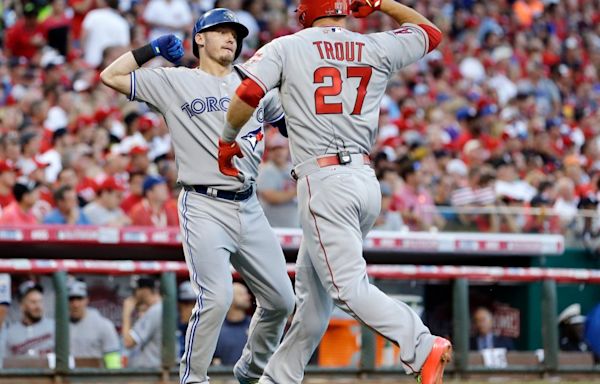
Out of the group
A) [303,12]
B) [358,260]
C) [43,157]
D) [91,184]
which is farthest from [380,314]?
[43,157]

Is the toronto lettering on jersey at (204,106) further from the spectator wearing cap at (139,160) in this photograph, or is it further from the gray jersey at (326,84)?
the spectator wearing cap at (139,160)

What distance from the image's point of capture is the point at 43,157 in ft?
35.3

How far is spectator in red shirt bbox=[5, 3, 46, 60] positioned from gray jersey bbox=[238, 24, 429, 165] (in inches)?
338

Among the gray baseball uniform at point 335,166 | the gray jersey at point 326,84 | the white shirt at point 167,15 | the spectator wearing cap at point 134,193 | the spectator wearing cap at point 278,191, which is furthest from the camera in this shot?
the white shirt at point 167,15

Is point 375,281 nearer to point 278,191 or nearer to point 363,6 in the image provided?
point 278,191

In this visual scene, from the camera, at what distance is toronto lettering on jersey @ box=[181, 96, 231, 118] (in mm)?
5980

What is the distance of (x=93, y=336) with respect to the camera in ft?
26.8

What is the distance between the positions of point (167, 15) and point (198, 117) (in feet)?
29.8

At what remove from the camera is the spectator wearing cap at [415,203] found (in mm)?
10359

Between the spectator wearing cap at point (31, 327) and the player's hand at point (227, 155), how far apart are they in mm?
2954

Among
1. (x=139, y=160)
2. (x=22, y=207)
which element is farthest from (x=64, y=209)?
(x=139, y=160)

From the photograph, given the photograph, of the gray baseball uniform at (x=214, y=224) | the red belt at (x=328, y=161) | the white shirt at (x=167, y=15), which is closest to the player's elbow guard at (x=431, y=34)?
the red belt at (x=328, y=161)

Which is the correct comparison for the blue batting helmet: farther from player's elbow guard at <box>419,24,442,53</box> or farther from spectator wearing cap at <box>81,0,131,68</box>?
spectator wearing cap at <box>81,0,131,68</box>

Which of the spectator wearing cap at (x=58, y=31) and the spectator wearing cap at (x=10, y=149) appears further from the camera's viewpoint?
the spectator wearing cap at (x=58, y=31)
